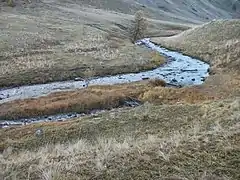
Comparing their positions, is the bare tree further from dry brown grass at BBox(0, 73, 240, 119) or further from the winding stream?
dry brown grass at BBox(0, 73, 240, 119)

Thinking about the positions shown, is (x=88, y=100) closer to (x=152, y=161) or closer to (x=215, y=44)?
(x=152, y=161)

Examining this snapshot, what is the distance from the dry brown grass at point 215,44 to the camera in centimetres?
4846

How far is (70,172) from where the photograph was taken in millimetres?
10344

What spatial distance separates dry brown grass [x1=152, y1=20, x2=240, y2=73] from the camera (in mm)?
48456

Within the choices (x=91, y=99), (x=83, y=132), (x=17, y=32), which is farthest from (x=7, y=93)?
(x=17, y=32)

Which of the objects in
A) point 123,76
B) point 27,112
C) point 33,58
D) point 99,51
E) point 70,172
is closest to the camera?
point 70,172

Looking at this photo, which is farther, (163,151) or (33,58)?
(33,58)

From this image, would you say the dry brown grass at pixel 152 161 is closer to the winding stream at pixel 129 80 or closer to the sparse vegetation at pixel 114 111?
the sparse vegetation at pixel 114 111

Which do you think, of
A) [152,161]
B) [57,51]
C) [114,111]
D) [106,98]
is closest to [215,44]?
[57,51]

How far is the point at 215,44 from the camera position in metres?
64.2

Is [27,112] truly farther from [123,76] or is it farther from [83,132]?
Answer: [123,76]

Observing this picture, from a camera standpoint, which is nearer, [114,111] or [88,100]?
[114,111]

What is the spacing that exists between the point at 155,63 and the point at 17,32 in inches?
1243

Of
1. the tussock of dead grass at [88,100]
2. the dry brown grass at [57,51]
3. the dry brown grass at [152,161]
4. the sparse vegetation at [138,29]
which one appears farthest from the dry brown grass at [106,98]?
the sparse vegetation at [138,29]
